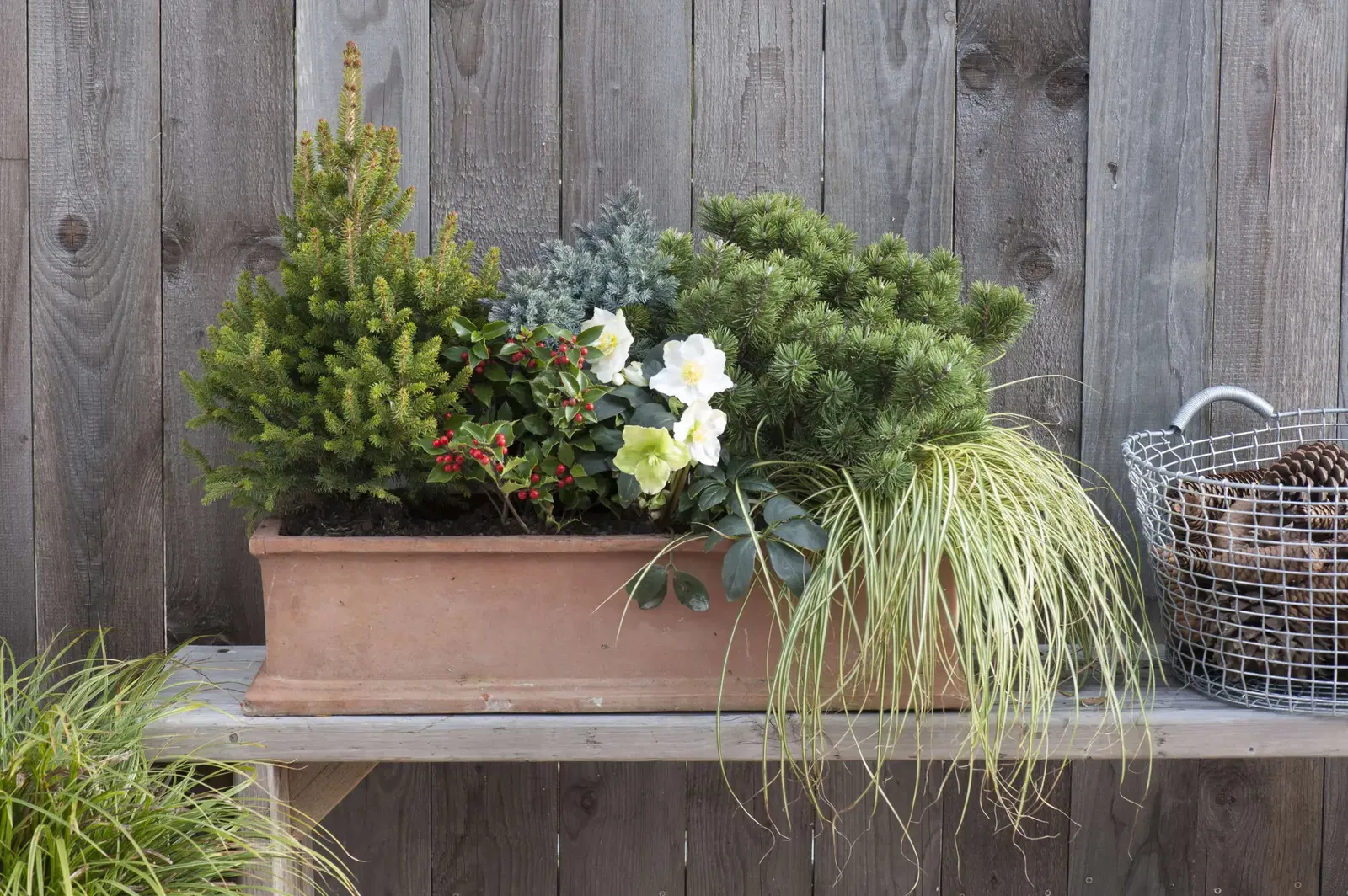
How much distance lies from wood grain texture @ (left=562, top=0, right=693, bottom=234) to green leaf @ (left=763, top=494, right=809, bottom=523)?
0.55 meters

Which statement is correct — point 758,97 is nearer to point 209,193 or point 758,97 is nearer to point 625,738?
point 209,193

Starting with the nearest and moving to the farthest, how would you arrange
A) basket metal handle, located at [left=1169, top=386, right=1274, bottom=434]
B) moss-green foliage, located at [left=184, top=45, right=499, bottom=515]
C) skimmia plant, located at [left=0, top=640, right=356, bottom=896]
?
skimmia plant, located at [left=0, top=640, right=356, bottom=896], moss-green foliage, located at [left=184, top=45, right=499, bottom=515], basket metal handle, located at [left=1169, top=386, right=1274, bottom=434]

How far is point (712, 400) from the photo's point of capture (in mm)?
1090

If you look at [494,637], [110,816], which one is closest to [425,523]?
[494,637]

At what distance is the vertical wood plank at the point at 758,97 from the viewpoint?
1.40m

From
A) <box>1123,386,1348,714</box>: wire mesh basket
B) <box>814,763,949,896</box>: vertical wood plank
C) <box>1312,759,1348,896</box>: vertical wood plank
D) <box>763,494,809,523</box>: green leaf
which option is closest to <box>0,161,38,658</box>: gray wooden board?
<box>763,494,809,523</box>: green leaf

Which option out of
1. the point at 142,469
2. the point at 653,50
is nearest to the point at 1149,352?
the point at 653,50

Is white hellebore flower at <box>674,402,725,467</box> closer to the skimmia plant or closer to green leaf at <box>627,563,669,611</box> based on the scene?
green leaf at <box>627,563,669,611</box>

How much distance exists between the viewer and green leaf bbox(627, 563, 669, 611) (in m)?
1.03

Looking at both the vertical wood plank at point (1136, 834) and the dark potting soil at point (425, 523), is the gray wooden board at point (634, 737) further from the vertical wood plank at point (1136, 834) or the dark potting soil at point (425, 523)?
the vertical wood plank at point (1136, 834)

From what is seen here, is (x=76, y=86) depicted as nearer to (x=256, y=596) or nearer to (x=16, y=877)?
(x=256, y=596)

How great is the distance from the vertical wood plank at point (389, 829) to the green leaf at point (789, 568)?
79 cm

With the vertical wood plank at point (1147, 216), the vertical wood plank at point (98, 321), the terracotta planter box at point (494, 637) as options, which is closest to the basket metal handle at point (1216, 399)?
the vertical wood plank at point (1147, 216)

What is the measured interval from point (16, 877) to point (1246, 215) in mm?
1683
